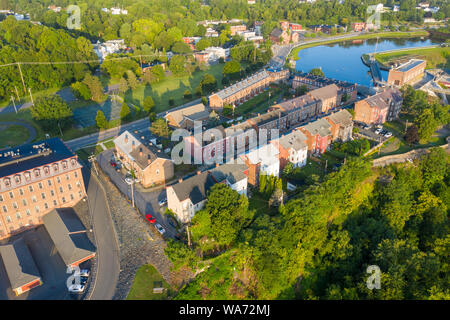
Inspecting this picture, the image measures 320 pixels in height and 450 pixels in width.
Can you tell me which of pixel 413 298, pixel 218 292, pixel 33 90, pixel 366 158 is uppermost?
pixel 33 90

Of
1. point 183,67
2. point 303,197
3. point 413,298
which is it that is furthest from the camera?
point 183,67

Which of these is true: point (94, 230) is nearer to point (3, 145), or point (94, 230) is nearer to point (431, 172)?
point (3, 145)

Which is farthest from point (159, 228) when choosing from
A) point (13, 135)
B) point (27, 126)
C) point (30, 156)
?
point (27, 126)

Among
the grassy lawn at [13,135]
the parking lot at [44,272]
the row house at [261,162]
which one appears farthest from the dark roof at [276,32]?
the parking lot at [44,272]

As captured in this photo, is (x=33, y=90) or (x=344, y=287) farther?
(x=33, y=90)
